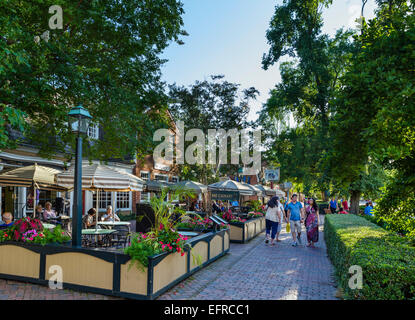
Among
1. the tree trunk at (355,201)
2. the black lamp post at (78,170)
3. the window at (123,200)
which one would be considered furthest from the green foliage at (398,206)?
the window at (123,200)

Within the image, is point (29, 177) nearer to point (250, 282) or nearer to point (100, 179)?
point (100, 179)

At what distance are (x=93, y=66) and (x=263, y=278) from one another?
8.65 meters

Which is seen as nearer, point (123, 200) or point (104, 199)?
point (104, 199)

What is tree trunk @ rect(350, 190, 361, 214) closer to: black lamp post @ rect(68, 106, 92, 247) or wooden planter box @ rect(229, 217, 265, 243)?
wooden planter box @ rect(229, 217, 265, 243)

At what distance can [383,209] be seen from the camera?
5.70 m

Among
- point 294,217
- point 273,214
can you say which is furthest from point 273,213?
point 294,217

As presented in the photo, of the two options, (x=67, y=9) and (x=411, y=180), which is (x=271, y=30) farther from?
(x=411, y=180)

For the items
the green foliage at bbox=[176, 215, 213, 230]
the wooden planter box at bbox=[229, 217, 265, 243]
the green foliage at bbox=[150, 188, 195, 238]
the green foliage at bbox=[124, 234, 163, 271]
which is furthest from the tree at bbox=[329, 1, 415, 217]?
the wooden planter box at bbox=[229, 217, 265, 243]

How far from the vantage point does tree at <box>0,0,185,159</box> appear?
8.35 meters

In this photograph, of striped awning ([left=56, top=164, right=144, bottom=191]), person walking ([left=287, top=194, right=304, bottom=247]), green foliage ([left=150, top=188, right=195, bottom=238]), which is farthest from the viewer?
person walking ([left=287, top=194, right=304, bottom=247])

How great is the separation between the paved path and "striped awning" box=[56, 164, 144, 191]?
10.7 ft

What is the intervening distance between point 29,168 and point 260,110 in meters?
22.7

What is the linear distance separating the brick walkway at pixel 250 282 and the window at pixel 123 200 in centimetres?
1383

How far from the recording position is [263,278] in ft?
24.5
